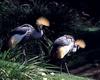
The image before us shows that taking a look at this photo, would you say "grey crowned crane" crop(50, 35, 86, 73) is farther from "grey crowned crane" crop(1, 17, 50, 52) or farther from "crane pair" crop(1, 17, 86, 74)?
"grey crowned crane" crop(1, 17, 50, 52)

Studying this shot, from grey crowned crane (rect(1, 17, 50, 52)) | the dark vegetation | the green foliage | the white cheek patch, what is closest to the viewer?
the green foliage

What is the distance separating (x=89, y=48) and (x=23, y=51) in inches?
165

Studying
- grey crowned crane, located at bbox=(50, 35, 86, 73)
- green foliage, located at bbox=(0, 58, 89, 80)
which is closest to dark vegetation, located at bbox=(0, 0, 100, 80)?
grey crowned crane, located at bbox=(50, 35, 86, 73)

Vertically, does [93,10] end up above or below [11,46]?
below

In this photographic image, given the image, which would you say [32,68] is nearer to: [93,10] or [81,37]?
[81,37]

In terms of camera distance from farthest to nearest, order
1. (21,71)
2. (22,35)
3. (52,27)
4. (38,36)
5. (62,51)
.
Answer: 1. (52,27)
2. (38,36)
3. (22,35)
4. (62,51)
5. (21,71)

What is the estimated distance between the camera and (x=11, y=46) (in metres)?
11.5

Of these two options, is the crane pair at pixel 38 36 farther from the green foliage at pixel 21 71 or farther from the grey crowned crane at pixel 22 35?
the green foliage at pixel 21 71

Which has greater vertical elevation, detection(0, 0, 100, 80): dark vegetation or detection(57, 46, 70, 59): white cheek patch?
detection(57, 46, 70, 59): white cheek patch

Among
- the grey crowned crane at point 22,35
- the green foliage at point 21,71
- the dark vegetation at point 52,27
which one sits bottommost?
the dark vegetation at point 52,27

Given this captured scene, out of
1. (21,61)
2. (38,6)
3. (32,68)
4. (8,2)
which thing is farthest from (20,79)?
(8,2)

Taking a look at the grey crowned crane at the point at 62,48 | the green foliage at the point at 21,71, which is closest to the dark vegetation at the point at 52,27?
the grey crowned crane at the point at 62,48

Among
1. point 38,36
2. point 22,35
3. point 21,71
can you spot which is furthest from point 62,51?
point 21,71

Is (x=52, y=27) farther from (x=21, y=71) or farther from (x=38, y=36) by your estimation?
(x=21, y=71)
